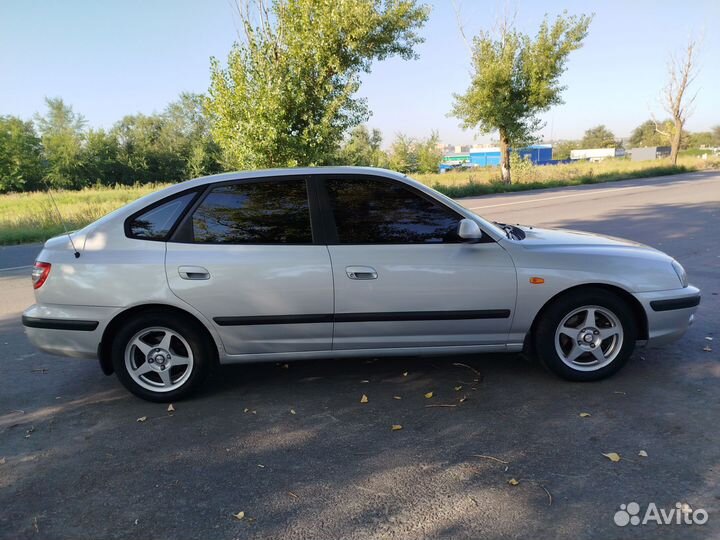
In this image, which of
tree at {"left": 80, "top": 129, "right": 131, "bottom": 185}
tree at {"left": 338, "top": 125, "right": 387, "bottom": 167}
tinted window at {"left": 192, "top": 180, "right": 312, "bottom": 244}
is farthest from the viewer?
tree at {"left": 80, "top": 129, "right": 131, "bottom": 185}

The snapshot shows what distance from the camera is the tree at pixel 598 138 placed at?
406 ft

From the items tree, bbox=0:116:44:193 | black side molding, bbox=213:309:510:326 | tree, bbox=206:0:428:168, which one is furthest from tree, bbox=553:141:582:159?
black side molding, bbox=213:309:510:326

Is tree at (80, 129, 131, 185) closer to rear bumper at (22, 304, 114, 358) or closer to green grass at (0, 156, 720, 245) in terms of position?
green grass at (0, 156, 720, 245)

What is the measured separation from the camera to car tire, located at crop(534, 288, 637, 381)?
379cm

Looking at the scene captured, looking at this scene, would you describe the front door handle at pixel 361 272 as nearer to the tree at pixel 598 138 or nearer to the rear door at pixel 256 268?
the rear door at pixel 256 268

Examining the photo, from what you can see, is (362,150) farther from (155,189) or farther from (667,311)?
(667,311)

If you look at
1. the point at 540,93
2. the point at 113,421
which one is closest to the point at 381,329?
the point at 113,421

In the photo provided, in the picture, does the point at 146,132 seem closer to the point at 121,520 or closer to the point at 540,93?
the point at 540,93

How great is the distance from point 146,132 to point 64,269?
6603 centimetres

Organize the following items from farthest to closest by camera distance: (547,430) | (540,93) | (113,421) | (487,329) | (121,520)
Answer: (540,93)
(487,329)
(113,421)
(547,430)
(121,520)

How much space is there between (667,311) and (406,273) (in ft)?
6.41

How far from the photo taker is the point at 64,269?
3.62 metres

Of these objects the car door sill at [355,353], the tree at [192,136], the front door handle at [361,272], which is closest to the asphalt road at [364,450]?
the car door sill at [355,353]

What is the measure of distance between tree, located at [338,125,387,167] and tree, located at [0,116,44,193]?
28.8 metres
